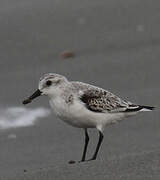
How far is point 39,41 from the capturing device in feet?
40.4

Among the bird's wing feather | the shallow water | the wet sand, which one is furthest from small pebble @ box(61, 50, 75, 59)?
the bird's wing feather

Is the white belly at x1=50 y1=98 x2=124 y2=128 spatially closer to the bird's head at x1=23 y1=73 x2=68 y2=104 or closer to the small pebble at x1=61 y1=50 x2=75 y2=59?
the bird's head at x1=23 y1=73 x2=68 y2=104

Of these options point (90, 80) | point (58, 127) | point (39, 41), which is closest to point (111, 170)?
point (58, 127)

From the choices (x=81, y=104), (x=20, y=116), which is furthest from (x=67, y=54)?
(x=81, y=104)

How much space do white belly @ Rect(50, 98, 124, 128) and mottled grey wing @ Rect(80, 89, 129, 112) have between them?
0.17 ft

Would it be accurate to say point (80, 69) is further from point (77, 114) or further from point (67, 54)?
point (77, 114)

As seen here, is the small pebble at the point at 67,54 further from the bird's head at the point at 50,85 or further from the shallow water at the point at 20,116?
the bird's head at the point at 50,85

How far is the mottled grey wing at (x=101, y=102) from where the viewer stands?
293 inches

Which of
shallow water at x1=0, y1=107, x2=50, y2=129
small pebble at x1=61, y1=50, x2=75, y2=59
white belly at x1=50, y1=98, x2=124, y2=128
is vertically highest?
small pebble at x1=61, y1=50, x2=75, y2=59

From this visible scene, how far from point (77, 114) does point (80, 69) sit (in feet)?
12.8

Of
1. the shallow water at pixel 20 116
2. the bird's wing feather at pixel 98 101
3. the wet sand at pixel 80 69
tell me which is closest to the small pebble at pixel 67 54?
the wet sand at pixel 80 69

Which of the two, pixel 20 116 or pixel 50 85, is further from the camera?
pixel 20 116

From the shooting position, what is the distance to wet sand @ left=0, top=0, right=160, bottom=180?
7698 millimetres

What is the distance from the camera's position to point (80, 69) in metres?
11.2
